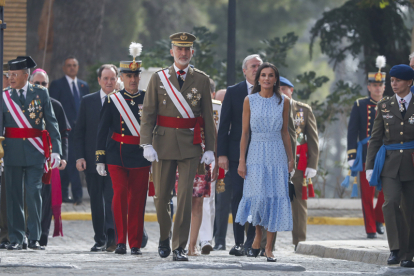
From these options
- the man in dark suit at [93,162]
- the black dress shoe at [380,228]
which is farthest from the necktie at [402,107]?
the black dress shoe at [380,228]

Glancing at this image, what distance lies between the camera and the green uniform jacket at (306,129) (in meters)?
10.5

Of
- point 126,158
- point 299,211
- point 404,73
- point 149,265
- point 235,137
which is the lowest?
point 149,265

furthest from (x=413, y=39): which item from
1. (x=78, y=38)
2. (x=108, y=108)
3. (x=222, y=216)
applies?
(x=78, y=38)

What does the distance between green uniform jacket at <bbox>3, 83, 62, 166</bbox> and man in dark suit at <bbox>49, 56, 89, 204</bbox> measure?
5174 mm

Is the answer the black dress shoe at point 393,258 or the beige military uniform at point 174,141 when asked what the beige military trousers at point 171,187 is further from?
the black dress shoe at point 393,258

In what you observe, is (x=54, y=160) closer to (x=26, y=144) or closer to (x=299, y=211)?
(x=26, y=144)

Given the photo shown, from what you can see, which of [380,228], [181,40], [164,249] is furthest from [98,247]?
[380,228]

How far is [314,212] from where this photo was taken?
15.2 metres

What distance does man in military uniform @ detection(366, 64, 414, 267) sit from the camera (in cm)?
832

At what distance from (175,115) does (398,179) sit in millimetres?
2157

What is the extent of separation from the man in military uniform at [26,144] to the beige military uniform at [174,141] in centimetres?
168

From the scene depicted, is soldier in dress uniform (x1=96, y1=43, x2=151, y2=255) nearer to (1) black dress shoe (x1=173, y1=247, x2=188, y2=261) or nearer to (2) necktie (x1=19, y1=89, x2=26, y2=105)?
(2) necktie (x1=19, y1=89, x2=26, y2=105)


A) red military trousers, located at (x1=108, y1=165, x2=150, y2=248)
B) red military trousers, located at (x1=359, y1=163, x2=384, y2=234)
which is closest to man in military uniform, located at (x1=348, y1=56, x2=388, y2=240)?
red military trousers, located at (x1=359, y1=163, x2=384, y2=234)

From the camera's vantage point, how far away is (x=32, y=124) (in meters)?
9.55
